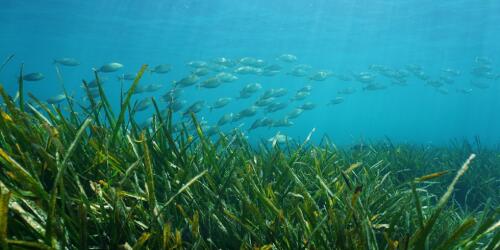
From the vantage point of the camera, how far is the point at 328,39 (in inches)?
1775

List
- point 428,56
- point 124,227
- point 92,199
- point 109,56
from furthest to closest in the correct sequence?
point 109,56
point 428,56
point 92,199
point 124,227

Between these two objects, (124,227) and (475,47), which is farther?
(475,47)

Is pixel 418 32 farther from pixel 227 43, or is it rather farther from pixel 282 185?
pixel 282 185

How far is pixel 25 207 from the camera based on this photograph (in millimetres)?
1570

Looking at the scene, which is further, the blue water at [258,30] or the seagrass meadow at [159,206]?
the blue water at [258,30]

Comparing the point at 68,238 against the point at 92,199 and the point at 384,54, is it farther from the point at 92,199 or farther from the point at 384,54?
the point at 384,54

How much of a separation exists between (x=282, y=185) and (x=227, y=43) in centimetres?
4492

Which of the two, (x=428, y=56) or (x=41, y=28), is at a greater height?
(x=41, y=28)

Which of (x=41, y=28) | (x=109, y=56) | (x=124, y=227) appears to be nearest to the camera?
(x=124, y=227)

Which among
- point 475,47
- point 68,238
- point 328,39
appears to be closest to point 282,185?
point 68,238

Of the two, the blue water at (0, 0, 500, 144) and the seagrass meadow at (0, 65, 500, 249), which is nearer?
the seagrass meadow at (0, 65, 500, 249)

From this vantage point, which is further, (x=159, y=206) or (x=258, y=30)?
(x=258, y=30)

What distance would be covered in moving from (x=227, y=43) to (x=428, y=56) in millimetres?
26868

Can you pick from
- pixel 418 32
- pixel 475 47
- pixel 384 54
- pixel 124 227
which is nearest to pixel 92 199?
pixel 124 227
